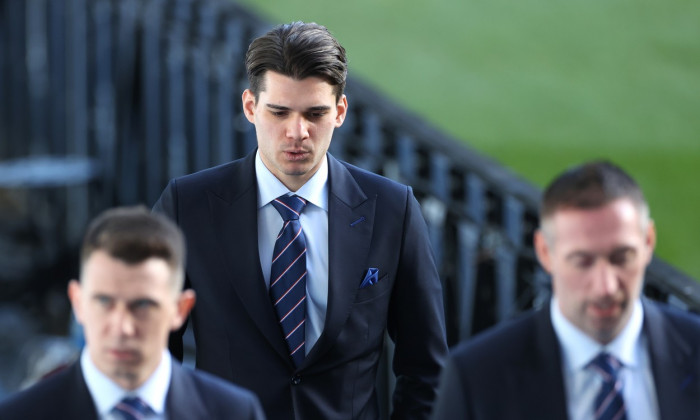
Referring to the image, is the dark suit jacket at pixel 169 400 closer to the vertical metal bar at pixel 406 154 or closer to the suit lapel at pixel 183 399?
the suit lapel at pixel 183 399

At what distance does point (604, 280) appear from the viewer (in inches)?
97.3

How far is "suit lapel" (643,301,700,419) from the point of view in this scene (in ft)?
8.48

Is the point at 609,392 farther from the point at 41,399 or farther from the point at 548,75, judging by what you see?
the point at 548,75

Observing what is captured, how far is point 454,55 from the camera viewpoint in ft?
36.6

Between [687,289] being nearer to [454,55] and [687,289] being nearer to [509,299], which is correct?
[509,299]

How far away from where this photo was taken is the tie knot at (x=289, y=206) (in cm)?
332

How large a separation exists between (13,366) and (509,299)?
3.14 metres

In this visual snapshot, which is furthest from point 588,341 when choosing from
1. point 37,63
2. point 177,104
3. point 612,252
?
point 37,63

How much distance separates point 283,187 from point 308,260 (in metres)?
0.20

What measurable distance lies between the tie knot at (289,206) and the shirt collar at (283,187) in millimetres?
12

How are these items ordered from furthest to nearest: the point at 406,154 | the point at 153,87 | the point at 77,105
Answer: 1. the point at 77,105
2. the point at 153,87
3. the point at 406,154

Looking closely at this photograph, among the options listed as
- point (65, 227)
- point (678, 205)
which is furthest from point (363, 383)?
point (678, 205)

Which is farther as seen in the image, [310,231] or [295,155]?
[310,231]

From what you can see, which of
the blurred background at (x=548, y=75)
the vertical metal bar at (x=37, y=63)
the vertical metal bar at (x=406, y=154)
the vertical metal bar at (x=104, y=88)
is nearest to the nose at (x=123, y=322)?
the vertical metal bar at (x=406, y=154)
